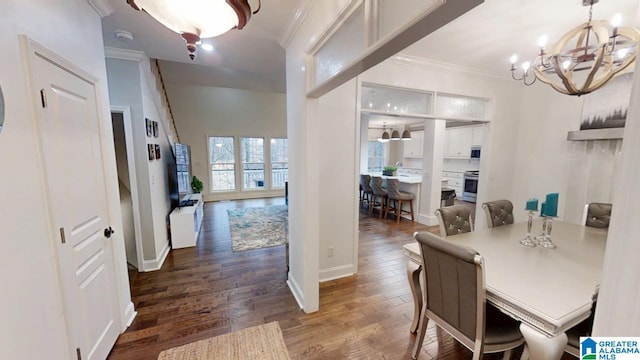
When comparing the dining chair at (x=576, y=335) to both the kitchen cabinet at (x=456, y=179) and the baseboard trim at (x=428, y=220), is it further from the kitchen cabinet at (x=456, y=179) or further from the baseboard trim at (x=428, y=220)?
the kitchen cabinet at (x=456, y=179)

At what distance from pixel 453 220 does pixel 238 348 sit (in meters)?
2.18

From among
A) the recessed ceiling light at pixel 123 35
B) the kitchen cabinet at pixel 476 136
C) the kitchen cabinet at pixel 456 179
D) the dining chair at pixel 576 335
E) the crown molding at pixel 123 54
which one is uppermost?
the recessed ceiling light at pixel 123 35

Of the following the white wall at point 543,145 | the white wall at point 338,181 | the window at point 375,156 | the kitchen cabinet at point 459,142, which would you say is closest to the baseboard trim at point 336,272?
the white wall at point 338,181

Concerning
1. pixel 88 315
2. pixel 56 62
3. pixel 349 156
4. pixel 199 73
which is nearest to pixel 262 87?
pixel 199 73

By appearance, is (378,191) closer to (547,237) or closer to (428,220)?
(428,220)

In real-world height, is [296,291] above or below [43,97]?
below

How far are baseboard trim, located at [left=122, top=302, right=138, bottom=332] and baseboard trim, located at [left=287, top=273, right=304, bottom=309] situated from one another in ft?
→ 4.82

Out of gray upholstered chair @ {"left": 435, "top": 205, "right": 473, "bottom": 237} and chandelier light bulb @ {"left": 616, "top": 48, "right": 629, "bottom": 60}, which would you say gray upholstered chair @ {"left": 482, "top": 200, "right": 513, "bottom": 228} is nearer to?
gray upholstered chair @ {"left": 435, "top": 205, "right": 473, "bottom": 237}

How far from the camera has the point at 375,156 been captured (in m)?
10.1

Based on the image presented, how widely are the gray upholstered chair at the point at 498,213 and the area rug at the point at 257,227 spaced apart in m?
2.92

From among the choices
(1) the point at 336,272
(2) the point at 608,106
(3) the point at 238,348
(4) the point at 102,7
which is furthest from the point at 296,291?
(2) the point at 608,106

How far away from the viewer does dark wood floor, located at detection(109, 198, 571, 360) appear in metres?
1.97

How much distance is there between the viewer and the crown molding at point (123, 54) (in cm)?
280

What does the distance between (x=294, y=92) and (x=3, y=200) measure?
6.55ft
